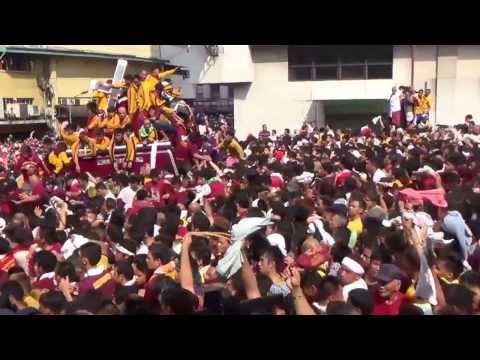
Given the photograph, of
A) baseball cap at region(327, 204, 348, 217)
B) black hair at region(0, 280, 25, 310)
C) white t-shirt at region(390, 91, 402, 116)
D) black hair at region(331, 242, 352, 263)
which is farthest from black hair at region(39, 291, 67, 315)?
white t-shirt at region(390, 91, 402, 116)

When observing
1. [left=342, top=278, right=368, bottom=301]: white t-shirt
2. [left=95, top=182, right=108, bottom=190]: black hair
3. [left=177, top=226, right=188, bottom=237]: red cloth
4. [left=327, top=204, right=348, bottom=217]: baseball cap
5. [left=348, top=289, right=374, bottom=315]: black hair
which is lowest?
[left=177, top=226, right=188, bottom=237]: red cloth

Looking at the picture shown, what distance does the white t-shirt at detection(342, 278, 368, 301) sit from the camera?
3.48 m

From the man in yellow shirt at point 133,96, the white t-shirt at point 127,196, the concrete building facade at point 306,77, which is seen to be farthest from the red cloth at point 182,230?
the concrete building facade at point 306,77

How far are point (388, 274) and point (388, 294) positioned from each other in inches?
4.2

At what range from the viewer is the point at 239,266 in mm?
3553

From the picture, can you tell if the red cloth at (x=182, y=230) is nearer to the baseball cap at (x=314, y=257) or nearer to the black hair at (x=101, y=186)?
the baseball cap at (x=314, y=257)

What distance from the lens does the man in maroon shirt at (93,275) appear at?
12.4 feet

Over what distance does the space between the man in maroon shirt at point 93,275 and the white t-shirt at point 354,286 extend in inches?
52.5

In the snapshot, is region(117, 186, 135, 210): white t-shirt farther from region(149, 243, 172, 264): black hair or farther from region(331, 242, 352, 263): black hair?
region(331, 242, 352, 263): black hair

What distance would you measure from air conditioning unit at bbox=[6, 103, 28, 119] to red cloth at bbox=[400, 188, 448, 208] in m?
15.9

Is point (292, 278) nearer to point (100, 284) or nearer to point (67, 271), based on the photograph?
point (100, 284)

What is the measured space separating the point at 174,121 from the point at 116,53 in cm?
1154

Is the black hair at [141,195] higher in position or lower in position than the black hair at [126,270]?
higher
